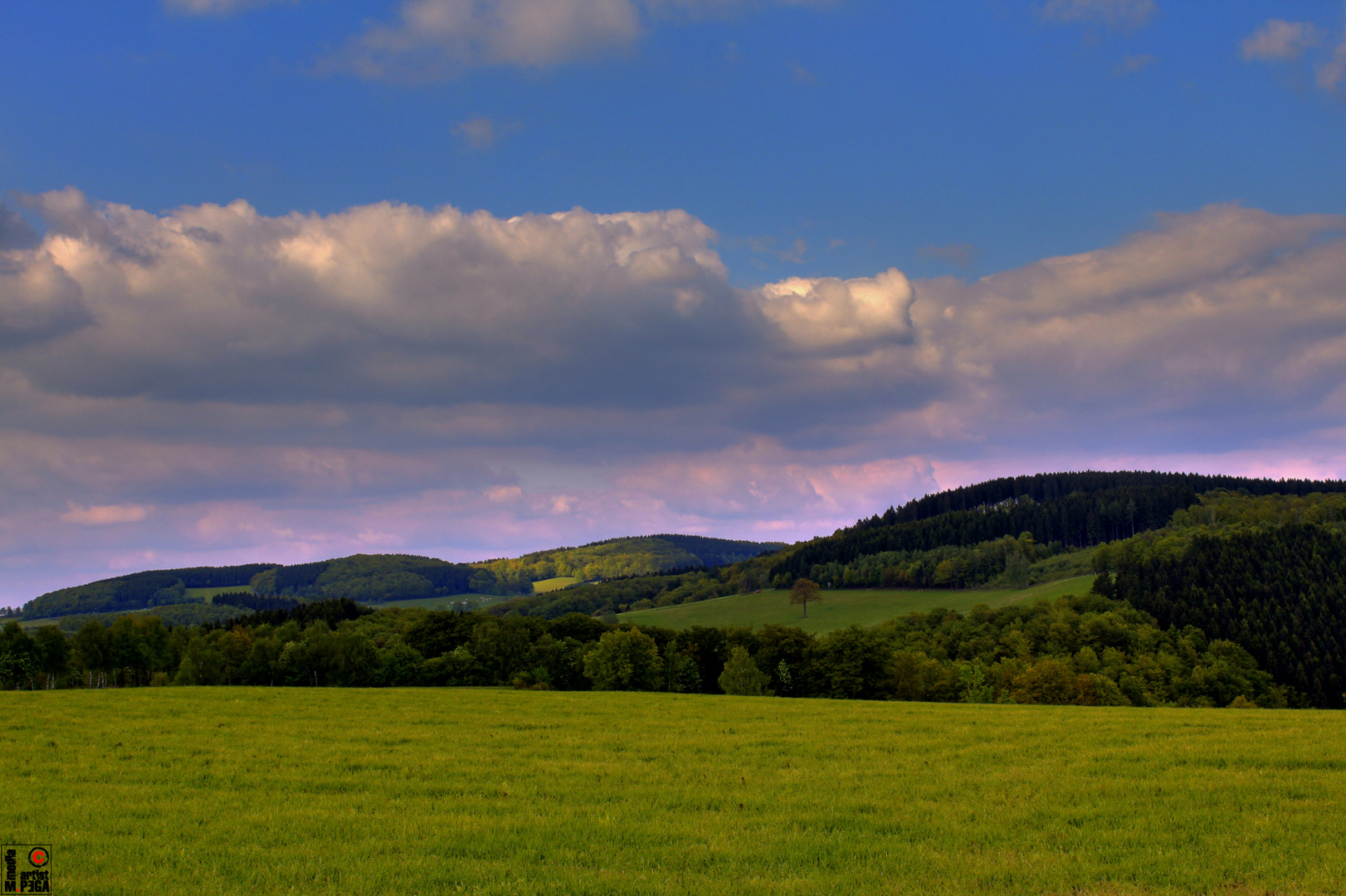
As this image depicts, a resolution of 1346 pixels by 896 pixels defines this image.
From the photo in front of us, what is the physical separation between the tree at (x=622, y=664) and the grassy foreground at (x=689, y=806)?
54692 mm

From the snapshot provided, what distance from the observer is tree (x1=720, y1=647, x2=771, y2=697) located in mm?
83188

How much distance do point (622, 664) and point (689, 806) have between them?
223 ft

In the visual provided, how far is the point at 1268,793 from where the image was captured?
16.0 metres

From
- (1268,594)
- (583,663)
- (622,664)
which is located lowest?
(1268,594)

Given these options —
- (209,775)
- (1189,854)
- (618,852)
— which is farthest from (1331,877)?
(209,775)

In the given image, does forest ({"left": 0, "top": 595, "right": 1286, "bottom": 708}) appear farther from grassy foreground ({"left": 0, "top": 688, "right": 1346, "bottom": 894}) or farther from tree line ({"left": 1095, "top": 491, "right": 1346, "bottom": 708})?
grassy foreground ({"left": 0, "top": 688, "right": 1346, "bottom": 894})

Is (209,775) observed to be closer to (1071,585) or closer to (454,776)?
(454,776)

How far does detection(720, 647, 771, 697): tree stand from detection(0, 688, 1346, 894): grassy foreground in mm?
56619

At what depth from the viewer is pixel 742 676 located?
83.6 m

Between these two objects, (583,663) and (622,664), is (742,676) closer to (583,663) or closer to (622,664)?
(622,664)

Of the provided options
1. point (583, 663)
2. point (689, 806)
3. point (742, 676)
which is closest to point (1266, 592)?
point (742, 676)

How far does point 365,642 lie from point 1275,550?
587ft

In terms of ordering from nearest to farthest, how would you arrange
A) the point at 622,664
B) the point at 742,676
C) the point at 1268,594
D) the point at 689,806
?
the point at 689,806
the point at 622,664
the point at 742,676
the point at 1268,594

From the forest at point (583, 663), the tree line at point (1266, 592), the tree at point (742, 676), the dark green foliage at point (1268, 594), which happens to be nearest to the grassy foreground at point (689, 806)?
the tree at point (742, 676)
